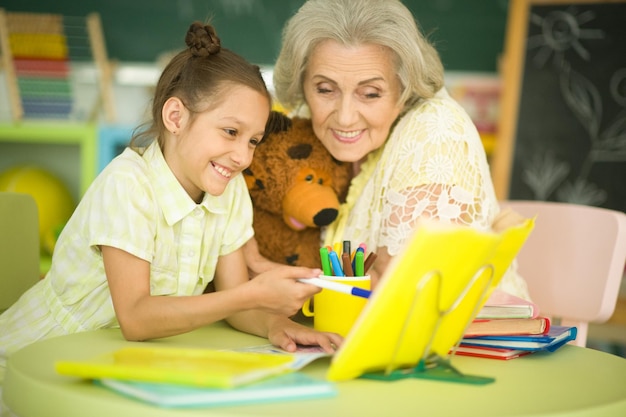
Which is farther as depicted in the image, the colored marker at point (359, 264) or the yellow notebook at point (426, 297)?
the colored marker at point (359, 264)

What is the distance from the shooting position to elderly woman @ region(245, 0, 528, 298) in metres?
1.58

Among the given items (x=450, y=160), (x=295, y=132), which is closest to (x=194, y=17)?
(x=295, y=132)

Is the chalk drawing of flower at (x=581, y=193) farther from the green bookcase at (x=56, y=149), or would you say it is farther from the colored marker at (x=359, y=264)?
the colored marker at (x=359, y=264)

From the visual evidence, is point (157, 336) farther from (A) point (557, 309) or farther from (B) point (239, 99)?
(A) point (557, 309)

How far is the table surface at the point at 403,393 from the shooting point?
2.71 feet

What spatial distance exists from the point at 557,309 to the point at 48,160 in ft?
8.65

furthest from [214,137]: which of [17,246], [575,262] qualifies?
[575,262]

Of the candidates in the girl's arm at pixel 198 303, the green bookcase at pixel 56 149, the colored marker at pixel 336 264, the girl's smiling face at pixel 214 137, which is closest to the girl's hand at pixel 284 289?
the girl's arm at pixel 198 303

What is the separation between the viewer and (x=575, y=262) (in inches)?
72.1

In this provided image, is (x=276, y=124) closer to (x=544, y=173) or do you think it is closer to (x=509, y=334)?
(x=509, y=334)

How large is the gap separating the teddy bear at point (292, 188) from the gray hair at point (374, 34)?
0.52 ft

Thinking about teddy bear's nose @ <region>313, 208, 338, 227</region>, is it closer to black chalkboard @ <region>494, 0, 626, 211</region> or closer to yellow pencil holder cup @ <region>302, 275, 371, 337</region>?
yellow pencil holder cup @ <region>302, 275, 371, 337</region>

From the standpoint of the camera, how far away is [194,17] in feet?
12.7

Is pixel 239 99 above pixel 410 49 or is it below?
below
